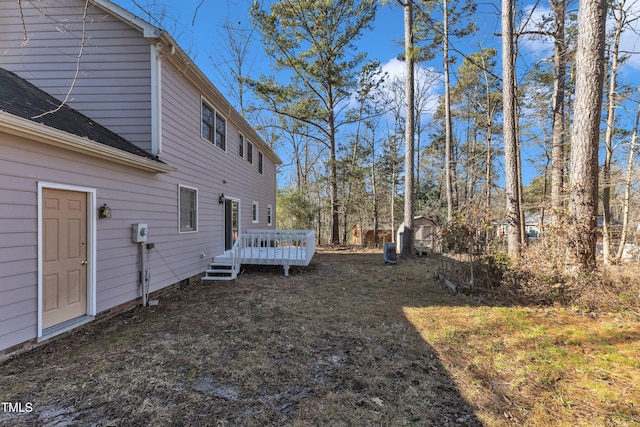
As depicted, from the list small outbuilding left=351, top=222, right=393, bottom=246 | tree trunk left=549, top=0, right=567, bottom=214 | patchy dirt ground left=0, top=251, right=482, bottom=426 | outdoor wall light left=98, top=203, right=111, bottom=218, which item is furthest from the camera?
small outbuilding left=351, top=222, right=393, bottom=246

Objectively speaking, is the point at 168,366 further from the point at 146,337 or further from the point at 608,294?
the point at 608,294

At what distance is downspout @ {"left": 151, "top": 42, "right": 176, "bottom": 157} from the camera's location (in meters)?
5.40

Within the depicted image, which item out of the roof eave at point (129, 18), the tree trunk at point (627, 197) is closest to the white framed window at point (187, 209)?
the roof eave at point (129, 18)

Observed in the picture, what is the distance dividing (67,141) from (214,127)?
179 inches

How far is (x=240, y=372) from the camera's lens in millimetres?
2867

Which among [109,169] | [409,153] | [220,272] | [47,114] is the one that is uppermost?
[409,153]

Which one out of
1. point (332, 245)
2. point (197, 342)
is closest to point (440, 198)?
point (332, 245)

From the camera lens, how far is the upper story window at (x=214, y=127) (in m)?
7.45

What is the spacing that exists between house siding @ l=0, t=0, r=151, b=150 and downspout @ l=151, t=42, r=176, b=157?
10 cm

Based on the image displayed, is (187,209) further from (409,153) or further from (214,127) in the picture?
(409,153)

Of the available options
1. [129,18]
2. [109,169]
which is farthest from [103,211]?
[129,18]

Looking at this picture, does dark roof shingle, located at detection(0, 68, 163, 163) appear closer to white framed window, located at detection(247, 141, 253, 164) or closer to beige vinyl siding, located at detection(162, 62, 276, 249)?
beige vinyl siding, located at detection(162, 62, 276, 249)

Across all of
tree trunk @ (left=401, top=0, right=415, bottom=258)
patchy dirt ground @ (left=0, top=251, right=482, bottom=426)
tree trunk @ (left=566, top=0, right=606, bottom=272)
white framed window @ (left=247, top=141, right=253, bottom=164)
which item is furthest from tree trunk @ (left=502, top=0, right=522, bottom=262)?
white framed window @ (left=247, top=141, right=253, bottom=164)

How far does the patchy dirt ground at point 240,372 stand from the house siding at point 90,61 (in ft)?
11.6
